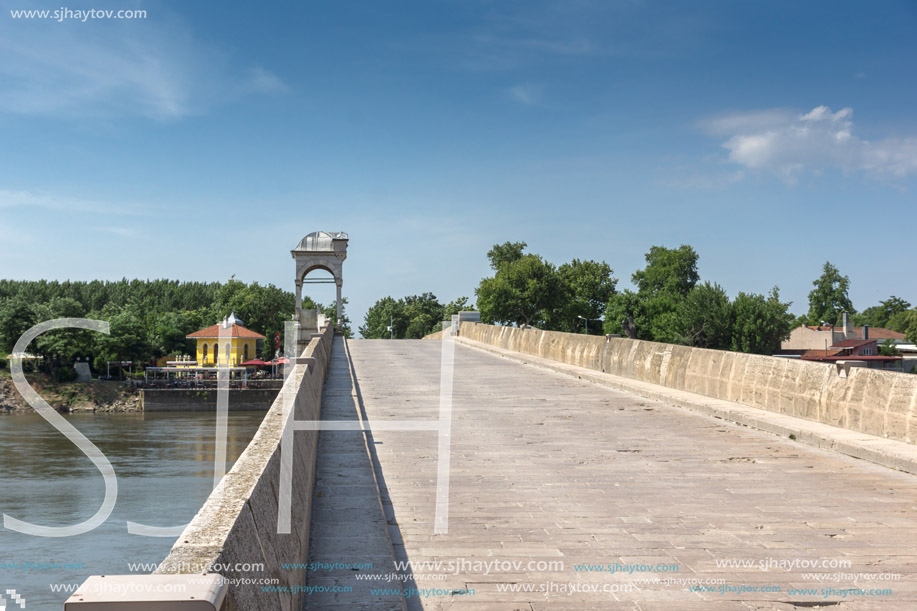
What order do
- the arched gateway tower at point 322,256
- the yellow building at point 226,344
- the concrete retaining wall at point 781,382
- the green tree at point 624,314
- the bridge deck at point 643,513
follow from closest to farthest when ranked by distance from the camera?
the bridge deck at point 643,513
the concrete retaining wall at point 781,382
the arched gateway tower at point 322,256
the yellow building at point 226,344
the green tree at point 624,314

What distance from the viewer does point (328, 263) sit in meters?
44.6

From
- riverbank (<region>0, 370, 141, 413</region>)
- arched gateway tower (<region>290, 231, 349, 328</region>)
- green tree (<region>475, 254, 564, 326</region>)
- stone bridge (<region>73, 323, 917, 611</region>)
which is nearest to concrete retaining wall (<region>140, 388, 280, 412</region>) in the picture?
riverbank (<region>0, 370, 141, 413</region>)

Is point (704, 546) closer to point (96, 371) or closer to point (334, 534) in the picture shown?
point (334, 534)

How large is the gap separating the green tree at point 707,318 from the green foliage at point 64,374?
6785cm

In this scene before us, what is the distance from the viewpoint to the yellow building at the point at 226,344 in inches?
3452

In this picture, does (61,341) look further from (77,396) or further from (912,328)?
(912,328)

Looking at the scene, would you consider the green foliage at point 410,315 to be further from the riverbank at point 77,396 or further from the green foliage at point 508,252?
the riverbank at point 77,396

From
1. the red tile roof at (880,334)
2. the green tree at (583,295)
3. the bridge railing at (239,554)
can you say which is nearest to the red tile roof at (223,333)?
the green tree at (583,295)

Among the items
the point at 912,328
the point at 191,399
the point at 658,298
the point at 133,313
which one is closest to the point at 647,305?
the point at 658,298

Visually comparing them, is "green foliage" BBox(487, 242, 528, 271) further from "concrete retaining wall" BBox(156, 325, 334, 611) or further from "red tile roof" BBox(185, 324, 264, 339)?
"concrete retaining wall" BBox(156, 325, 334, 611)

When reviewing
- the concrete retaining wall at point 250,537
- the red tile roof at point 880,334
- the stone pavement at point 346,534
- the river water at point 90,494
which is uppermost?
the red tile roof at point 880,334

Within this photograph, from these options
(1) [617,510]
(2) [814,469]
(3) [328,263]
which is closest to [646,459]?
(2) [814,469]

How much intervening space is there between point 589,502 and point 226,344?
8461cm

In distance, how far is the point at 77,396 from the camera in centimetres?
7981
